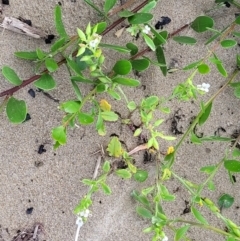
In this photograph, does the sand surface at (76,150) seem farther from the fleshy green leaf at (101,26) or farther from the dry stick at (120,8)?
the fleshy green leaf at (101,26)

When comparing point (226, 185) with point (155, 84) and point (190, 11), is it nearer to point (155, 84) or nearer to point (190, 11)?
point (155, 84)

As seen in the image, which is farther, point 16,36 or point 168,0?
point 168,0

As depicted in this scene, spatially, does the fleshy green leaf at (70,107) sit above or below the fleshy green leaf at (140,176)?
above

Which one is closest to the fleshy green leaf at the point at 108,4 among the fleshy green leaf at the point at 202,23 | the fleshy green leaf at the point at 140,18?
the fleshy green leaf at the point at 140,18

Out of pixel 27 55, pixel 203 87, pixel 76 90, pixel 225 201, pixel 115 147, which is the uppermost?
pixel 27 55

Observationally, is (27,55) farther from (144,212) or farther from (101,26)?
(144,212)

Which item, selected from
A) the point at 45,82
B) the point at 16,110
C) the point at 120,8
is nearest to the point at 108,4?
the point at 120,8

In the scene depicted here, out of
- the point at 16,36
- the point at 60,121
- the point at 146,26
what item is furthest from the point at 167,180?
the point at 16,36
